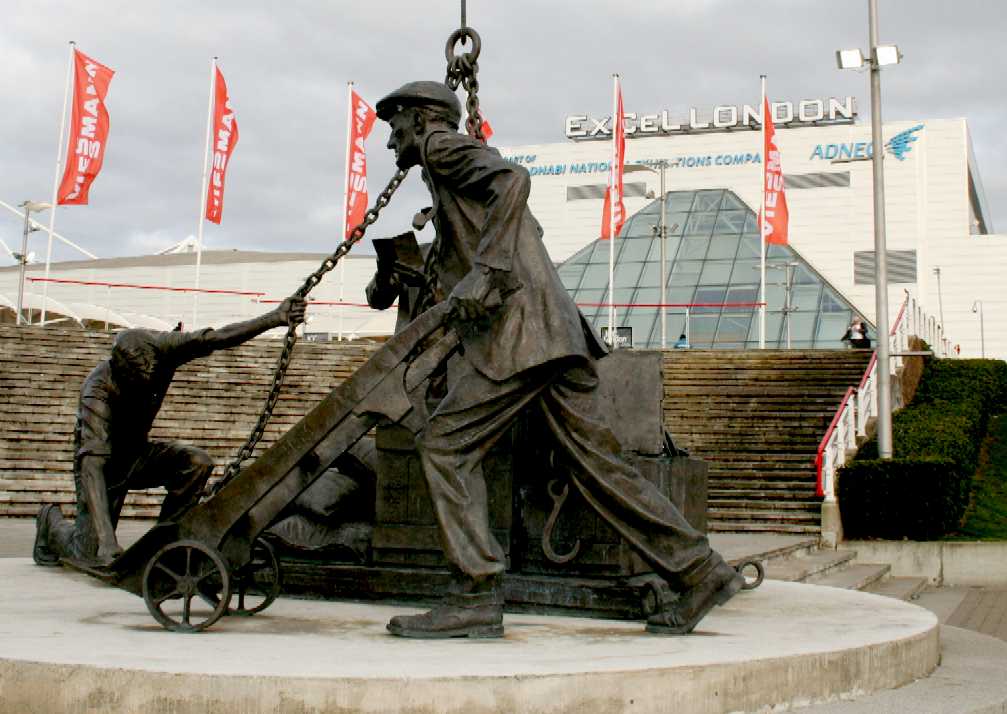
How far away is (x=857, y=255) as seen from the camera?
4784 cm

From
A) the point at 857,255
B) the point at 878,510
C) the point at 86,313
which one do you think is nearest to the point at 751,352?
the point at 878,510

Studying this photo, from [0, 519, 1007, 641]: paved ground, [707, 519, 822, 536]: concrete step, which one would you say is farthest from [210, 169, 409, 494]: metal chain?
[707, 519, 822, 536]: concrete step

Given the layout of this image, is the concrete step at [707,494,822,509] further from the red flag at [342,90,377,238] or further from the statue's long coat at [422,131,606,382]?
the red flag at [342,90,377,238]

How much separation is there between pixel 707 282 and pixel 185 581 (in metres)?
36.1

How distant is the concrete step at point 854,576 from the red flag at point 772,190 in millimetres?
16507

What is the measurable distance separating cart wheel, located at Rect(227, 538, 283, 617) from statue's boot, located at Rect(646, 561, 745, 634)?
1.76 m

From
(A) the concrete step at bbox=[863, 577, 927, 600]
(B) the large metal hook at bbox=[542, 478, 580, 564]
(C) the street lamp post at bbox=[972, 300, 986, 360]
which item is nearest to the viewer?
(B) the large metal hook at bbox=[542, 478, 580, 564]

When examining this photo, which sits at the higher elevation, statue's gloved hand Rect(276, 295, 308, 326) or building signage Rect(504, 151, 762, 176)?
building signage Rect(504, 151, 762, 176)

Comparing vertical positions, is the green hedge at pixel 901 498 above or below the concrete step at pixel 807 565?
above

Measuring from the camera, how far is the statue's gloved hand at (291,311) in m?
5.58

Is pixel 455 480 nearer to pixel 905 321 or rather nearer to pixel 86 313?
pixel 905 321

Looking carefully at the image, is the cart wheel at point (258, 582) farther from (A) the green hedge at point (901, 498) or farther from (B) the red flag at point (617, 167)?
(B) the red flag at point (617, 167)

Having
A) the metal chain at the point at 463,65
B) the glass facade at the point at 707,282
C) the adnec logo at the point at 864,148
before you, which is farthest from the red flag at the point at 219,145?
the adnec logo at the point at 864,148

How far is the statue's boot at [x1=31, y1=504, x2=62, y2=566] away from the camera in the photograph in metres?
7.50
